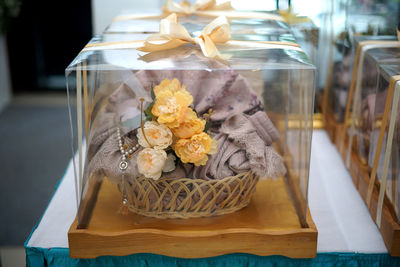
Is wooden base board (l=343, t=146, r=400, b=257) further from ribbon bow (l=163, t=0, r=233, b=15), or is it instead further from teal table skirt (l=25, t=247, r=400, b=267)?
ribbon bow (l=163, t=0, r=233, b=15)

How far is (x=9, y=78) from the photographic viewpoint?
325cm

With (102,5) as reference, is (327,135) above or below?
below

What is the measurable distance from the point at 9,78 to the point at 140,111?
2.64 m

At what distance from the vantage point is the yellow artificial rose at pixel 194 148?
0.85m

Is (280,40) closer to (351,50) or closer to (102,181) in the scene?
(351,50)

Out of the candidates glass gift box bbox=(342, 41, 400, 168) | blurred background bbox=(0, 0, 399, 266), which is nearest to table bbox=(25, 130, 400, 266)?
glass gift box bbox=(342, 41, 400, 168)

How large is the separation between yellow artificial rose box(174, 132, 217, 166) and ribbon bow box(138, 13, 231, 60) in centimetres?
16

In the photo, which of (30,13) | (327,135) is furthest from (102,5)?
(327,135)

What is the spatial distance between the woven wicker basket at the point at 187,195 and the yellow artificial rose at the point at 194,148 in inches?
Answer: 1.7

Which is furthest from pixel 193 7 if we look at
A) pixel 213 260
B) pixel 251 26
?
pixel 213 260

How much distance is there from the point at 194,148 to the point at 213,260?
0.23m

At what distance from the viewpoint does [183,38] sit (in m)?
0.92

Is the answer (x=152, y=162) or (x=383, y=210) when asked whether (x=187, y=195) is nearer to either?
(x=152, y=162)

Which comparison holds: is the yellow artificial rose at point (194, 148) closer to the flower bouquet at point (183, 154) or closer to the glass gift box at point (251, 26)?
the flower bouquet at point (183, 154)
